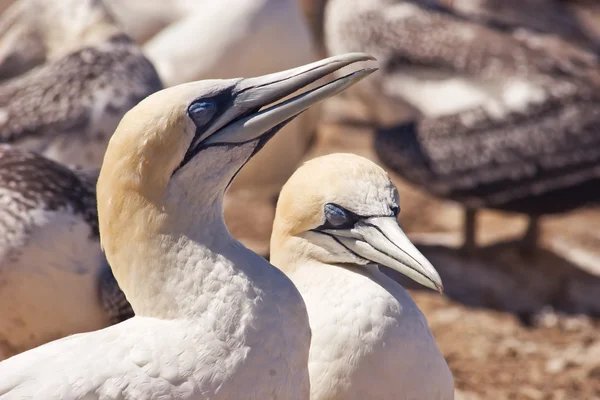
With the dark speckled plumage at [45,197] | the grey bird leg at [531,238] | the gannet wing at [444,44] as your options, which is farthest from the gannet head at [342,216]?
the grey bird leg at [531,238]

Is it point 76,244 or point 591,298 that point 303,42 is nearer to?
point 591,298

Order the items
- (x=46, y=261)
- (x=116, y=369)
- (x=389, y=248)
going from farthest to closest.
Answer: (x=46, y=261), (x=389, y=248), (x=116, y=369)

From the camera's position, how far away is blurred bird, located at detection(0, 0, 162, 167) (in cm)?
443

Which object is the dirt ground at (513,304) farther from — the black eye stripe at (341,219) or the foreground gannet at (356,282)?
the black eye stripe at (341,219)

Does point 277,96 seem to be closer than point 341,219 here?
Yes

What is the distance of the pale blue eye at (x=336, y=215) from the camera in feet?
9.64

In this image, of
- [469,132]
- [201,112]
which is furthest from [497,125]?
[201,112]

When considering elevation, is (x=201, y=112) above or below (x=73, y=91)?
above

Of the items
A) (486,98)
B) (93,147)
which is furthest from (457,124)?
(93,147)

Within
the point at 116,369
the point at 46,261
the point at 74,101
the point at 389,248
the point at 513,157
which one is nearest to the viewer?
the point at 116,369

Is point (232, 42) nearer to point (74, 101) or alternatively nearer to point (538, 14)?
point (74, 101)

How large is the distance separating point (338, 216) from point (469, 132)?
3439mm

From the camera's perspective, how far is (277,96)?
2502 millimetres

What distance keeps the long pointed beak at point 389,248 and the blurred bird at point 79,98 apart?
70.9 inches
